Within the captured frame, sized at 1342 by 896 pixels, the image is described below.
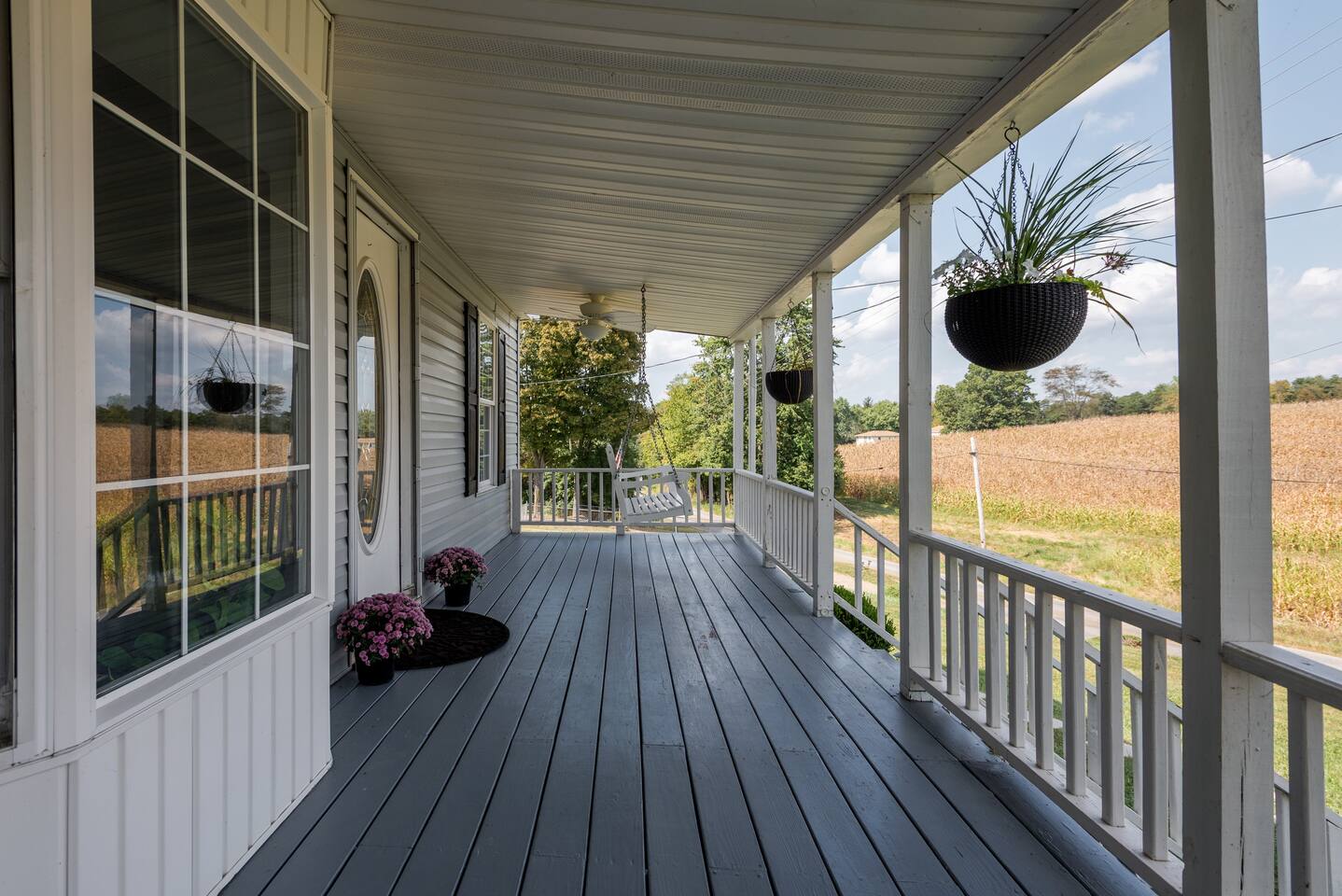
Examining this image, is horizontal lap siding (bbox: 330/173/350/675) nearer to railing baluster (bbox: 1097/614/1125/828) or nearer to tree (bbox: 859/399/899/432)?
railing baluster (bbox: 1097/614/1125/828)

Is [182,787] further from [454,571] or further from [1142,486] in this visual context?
[1142,486]

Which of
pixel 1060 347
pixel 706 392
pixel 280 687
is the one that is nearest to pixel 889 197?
pixel 1060 347

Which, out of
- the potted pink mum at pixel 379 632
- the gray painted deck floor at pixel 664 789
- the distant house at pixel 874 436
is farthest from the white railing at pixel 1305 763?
the distant house at pixel 874 436

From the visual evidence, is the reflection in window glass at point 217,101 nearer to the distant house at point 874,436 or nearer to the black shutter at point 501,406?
the black shutter at point 501,406

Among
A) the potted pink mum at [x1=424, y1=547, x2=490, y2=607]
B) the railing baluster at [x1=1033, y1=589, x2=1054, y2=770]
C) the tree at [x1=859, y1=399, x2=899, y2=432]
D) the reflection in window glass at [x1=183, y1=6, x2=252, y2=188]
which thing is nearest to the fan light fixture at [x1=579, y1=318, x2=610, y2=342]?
the potted pink mum at [x1=424, y1=547, x2=490, y2=607]

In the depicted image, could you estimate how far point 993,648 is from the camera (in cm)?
227

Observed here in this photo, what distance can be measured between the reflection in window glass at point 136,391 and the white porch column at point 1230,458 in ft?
7.32

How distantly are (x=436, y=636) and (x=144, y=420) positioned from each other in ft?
7.89

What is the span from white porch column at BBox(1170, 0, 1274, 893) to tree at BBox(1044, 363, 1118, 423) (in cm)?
324

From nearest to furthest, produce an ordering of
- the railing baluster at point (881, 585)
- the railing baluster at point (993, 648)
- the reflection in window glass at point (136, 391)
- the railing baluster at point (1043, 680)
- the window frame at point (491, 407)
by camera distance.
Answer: the reflection in window glass at point (136, 391) < the railing baluster at point (1043, 680) < the railing baluster at point (993, 648) < the railing baluster at point (881, 585) < the window frame at point (491, 407)

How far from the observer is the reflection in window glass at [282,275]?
1.83m

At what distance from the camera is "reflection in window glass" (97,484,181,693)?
4.08 ft

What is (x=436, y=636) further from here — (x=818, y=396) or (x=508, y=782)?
(x=818, y=396)

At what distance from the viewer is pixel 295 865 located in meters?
1.63
